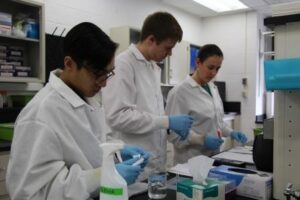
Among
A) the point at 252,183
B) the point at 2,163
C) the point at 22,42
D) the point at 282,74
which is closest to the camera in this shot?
the point at 282,74

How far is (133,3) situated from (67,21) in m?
1.04

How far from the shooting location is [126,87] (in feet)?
5.12

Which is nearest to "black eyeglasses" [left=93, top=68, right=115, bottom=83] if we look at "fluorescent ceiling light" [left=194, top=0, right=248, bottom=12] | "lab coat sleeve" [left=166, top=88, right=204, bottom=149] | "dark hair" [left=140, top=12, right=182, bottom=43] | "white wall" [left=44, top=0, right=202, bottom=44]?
"dark hair" [left=140, top=12, right=182, bottom=43]

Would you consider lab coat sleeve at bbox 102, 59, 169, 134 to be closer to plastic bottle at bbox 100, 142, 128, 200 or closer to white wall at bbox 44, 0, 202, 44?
plastic bottle at bbox 100, 142, 128, 200

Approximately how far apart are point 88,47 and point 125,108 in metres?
0.64

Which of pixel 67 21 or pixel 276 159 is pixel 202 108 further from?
pixel 67 21

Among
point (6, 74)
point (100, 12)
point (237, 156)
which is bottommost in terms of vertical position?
point (237, 156)

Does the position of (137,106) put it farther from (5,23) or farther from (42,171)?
(5,23)

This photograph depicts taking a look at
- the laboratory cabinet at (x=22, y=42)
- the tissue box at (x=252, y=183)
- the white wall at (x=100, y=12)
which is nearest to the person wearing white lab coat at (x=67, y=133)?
the tissue box at (x=252, y=183)

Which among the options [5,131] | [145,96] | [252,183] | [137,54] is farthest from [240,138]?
[5,131]

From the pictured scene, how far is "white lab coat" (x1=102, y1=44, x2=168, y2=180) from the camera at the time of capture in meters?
1.54

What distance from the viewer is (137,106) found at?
1.63 metres

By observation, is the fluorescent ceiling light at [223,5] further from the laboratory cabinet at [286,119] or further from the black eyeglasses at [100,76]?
the black eyeglasses at [100,76]

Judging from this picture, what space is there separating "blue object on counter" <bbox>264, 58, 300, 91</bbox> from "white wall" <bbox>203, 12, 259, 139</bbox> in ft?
12.9
